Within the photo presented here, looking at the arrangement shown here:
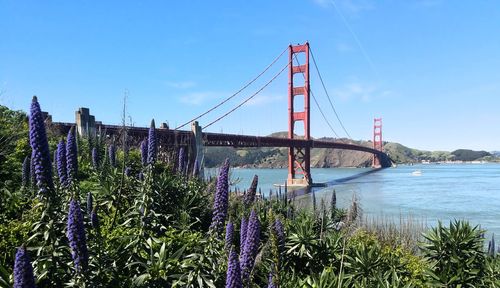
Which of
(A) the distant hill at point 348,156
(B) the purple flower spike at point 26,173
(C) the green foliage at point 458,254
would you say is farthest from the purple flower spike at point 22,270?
(A) the distant hill at point 348,156

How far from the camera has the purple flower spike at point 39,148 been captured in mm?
3164

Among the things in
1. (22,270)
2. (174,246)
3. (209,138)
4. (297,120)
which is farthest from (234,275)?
(297,120)

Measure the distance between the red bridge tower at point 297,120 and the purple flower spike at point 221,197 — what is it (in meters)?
41.8

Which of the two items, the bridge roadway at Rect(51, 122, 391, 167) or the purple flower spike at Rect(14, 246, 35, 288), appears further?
the bridge roadway at Rect(51, 122, 391, 167)

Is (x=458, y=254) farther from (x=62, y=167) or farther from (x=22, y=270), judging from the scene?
(x=22, y=270)

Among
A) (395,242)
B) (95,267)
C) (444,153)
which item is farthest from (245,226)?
(444,153)

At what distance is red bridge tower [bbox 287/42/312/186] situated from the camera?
154 ft

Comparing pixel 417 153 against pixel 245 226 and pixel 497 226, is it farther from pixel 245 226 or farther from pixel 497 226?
pixel 245 226

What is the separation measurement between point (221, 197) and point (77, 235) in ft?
4.17

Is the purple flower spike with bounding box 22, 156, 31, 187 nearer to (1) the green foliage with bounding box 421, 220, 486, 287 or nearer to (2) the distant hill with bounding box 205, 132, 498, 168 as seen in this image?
(1) the green foliage with bounding box 421, 220, 486, 287

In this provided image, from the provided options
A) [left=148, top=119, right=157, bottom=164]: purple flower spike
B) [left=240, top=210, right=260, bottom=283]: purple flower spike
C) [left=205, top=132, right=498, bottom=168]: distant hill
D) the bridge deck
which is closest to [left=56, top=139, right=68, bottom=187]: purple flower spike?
[left=148, top=119, right=157, bottom=164]: purple flower spike

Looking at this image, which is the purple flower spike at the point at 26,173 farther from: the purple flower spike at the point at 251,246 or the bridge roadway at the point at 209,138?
the purple flower spike at the point at 251,246

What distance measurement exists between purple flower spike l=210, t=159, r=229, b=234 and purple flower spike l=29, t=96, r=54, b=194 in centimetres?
134

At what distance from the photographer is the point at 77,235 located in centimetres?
258
